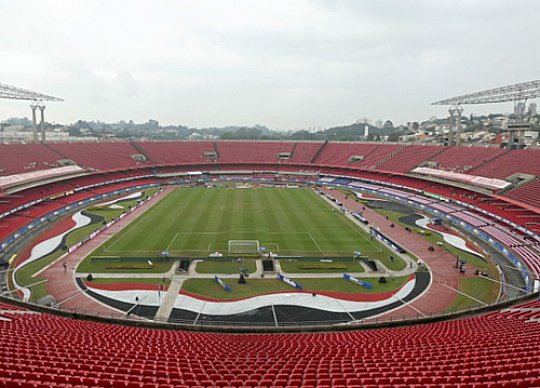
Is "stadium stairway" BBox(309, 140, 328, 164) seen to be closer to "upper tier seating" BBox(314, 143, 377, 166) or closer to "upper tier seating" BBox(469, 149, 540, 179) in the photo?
"upper tier seating" BBox(314, 143, 377, 166)

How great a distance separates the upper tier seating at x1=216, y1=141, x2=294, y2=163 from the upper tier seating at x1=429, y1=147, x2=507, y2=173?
39602 millimetres

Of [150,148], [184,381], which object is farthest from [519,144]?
[150,148]

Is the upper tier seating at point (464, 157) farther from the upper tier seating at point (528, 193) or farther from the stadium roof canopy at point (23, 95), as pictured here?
the stadium roof canopy at point (23, 95)

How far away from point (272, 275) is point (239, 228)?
13106 mm

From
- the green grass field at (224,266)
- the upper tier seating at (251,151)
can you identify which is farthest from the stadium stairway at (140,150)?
the green grass field at (224,266)

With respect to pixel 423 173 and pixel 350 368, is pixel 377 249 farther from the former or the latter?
pixel 423 173

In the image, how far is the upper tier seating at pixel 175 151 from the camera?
275ft

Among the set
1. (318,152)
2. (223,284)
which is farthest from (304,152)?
(223,284)

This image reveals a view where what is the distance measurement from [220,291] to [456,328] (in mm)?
15666

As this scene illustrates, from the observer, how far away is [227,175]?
81.6 metres

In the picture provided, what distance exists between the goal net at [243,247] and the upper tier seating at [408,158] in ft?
142

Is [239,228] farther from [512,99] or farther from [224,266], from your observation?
Result: [512,99]

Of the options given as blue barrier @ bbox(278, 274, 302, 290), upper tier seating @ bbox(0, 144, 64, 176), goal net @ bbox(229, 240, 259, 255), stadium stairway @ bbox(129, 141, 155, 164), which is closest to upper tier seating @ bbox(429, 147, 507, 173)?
goal net @ bbox(229, 240, 259, 255)

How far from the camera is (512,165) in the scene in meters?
51.2
